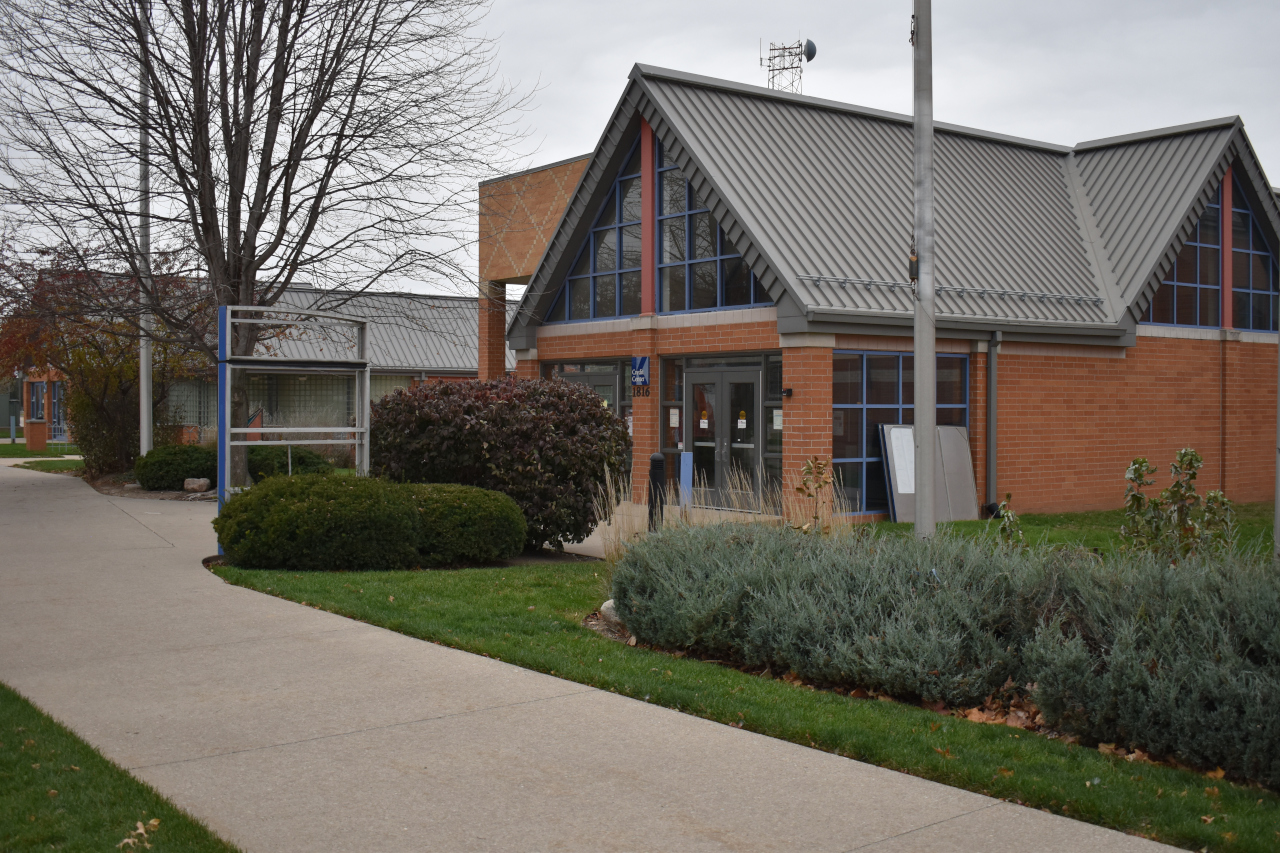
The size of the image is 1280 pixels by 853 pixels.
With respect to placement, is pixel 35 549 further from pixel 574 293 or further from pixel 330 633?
pixel 574 293

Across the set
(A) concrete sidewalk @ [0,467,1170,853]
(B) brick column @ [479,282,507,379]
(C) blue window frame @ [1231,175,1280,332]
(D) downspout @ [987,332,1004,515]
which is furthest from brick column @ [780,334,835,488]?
(B) brick column @ [479,282,507,379]

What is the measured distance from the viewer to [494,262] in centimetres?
2808

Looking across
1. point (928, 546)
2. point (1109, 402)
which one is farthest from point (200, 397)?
point (928, 546)

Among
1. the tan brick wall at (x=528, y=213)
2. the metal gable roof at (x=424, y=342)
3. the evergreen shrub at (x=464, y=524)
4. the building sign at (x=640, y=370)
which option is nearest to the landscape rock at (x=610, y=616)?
the evergreen shrub at (x=464, y=524)

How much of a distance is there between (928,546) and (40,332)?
68.1ft

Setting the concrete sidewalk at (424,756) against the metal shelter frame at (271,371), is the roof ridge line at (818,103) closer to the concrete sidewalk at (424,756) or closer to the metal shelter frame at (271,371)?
the metal shelter frame at (271,371)

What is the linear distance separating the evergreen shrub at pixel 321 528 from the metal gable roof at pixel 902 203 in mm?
7059

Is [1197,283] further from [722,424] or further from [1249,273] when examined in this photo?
[722,424]

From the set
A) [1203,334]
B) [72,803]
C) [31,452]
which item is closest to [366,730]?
[72,803]

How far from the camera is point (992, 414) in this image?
730 inches

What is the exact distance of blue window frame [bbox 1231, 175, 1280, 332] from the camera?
74.1ft

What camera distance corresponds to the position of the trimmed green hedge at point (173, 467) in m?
22.4

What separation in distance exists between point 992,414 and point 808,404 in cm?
371

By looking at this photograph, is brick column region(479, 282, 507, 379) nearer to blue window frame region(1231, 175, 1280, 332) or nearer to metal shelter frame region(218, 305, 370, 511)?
metal shelter frame region(218, 305, 370, 511)
